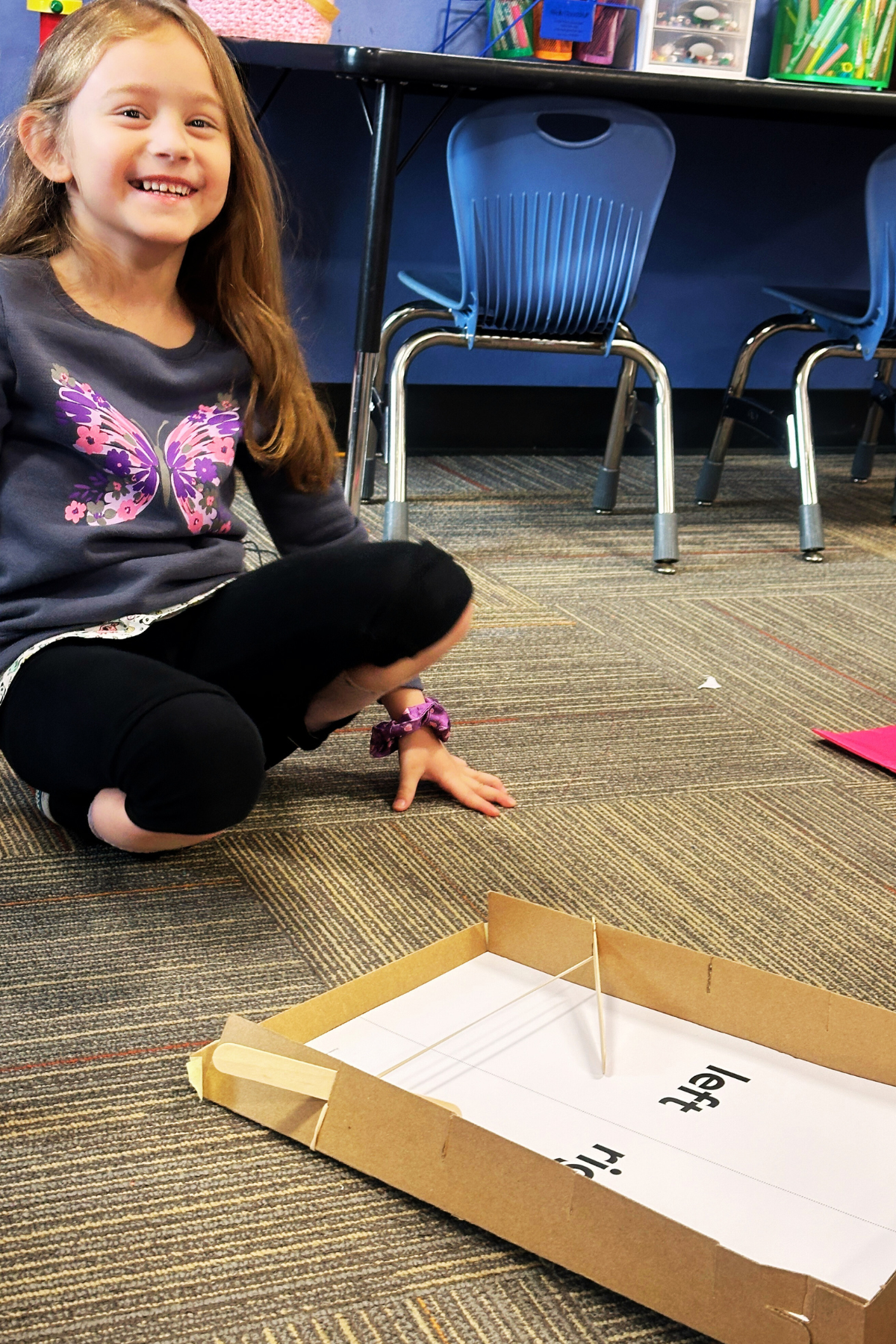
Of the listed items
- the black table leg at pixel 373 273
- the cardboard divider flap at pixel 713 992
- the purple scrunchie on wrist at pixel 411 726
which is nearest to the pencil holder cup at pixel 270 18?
the black table leg at pixel 373 273

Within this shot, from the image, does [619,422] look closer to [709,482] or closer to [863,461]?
[709,482]

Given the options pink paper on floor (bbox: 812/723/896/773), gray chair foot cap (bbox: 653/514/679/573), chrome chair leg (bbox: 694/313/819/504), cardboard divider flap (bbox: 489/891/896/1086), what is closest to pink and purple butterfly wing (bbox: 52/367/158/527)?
cardboard divider flap (bbox: 489/891/896/1086)

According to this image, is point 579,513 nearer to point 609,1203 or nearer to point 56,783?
point 56,783

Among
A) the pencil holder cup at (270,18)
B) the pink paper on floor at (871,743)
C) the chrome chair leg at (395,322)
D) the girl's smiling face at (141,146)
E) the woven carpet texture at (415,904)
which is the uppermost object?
the pencil holder cup at (270,18)

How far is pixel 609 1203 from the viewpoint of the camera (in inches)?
25.3

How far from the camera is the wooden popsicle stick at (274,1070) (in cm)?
74

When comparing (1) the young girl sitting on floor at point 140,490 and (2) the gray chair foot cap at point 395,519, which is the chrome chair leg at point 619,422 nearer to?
(2) the gray chair foot cap at point 395,519

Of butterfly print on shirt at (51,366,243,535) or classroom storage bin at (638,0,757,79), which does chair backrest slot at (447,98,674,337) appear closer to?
classroom storage bin at (638,0,757,79)

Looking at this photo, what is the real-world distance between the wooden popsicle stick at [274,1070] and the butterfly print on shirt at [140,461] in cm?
47

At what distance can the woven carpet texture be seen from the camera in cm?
68

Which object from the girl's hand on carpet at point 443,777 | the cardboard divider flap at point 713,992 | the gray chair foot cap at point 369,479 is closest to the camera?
the cardboard divider flap at point 713,992

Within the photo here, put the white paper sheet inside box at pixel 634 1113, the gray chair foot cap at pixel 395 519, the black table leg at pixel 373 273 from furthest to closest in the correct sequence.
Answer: the gray chair foot cap at pixel 395 519
the black table leg at pixel 373 273
the white paper sheet inside box at pixel 634 1113

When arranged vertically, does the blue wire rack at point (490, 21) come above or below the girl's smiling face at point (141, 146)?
above

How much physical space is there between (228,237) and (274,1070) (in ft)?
2.48
